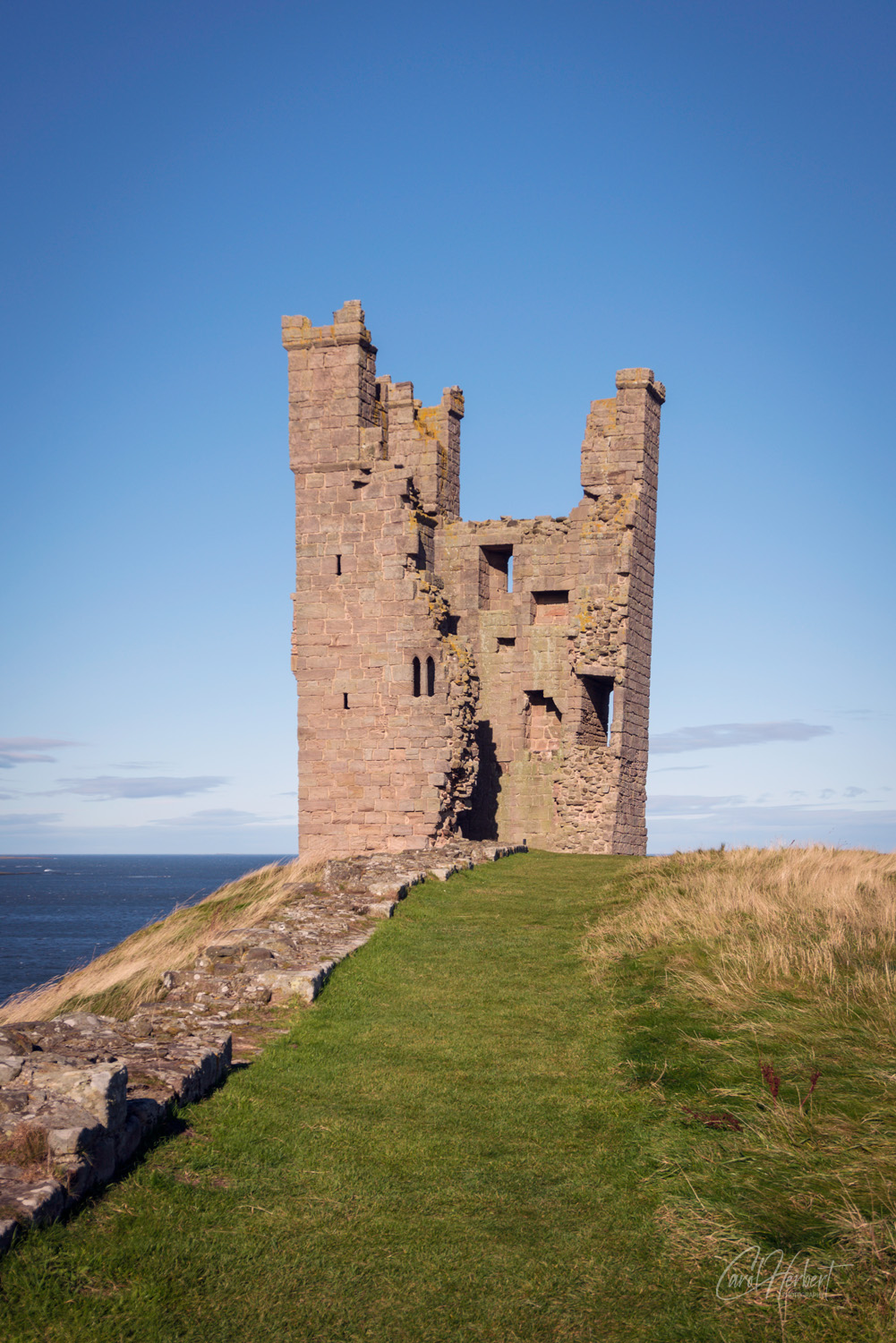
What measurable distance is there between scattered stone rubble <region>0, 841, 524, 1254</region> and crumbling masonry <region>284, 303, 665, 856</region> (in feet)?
41.9

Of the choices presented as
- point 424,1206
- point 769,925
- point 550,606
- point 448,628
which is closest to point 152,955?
point 769,925

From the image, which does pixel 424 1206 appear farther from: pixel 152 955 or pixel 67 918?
pixel 67 918

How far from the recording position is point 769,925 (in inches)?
442

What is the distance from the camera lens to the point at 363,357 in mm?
28422

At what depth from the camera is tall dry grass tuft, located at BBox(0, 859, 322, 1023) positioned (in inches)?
449

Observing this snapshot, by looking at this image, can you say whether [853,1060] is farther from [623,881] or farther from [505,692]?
[505,692]

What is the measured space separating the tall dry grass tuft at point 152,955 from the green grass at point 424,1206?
8.85 ft

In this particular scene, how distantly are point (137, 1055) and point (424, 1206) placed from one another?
242 centimetres

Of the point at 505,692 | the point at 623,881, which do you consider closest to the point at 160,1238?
the point at 623,881
